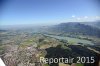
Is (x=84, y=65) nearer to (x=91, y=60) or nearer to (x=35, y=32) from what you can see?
(x=91, y=60)

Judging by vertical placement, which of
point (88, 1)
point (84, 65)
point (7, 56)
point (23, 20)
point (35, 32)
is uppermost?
point (88, 1)

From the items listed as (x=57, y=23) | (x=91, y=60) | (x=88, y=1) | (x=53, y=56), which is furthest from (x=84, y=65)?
(x=88, y=1)

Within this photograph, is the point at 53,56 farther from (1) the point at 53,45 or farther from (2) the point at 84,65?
(2) the point at 84,65

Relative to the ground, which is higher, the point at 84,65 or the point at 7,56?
the point at 7,56

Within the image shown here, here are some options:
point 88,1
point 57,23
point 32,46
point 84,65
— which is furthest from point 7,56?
point 88,1

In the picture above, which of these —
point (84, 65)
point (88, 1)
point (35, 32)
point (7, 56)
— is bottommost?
point (84, 65)

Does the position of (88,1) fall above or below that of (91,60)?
above
